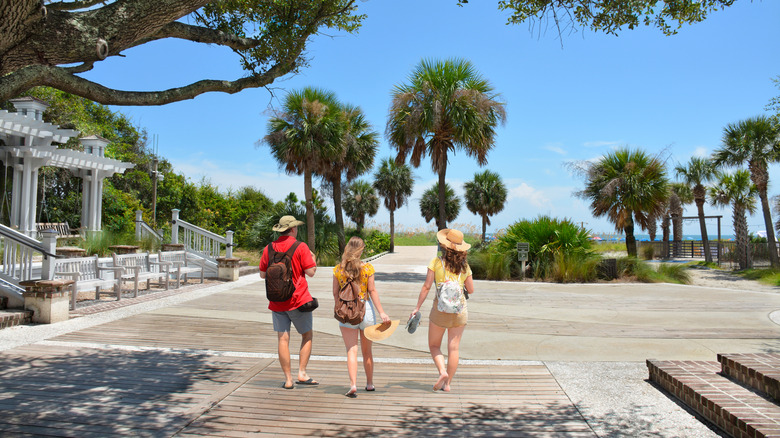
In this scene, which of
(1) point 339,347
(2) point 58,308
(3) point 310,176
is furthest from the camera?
(3) point 310,176

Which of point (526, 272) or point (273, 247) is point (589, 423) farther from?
point (526, 272)

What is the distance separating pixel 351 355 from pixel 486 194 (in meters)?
44.6

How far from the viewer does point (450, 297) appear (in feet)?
15.4

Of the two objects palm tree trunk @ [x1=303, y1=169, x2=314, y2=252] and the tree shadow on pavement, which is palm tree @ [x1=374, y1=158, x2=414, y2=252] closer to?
palm tree trunk @ [x1=303, y1=169, x2=314, y2=252]

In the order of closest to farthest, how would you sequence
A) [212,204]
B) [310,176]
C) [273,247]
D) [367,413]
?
[367,413] < [273,247] < [310,176] < [212,204]

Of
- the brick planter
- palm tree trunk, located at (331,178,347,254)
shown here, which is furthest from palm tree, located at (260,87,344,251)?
the brick planter

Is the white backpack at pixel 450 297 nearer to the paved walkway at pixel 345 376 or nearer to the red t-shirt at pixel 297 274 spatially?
the paved walkway at pixel 345 376

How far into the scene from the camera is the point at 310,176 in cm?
2309

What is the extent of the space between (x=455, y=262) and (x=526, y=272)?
475 inches

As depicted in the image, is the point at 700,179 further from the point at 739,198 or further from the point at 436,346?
the point at 436,346

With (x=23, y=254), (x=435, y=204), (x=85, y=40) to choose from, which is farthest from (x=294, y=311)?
(x=435, y=204)

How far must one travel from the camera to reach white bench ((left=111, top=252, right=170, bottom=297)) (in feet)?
34.2

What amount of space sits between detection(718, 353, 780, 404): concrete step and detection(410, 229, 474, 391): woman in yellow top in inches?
102

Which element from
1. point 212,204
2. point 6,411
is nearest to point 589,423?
point 6,411
